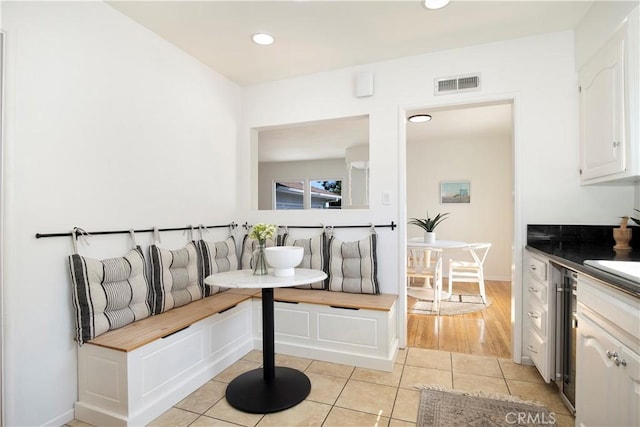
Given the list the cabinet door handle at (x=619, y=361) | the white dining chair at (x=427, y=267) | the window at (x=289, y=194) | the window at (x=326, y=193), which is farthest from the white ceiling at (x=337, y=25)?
the window at (x=289, y=194)

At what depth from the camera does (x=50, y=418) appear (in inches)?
71.7

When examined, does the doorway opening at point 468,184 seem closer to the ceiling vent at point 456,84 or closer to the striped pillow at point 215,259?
the ceiling vent at point 456,84

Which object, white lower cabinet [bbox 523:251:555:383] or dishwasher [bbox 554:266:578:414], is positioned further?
white lower cabinet [bbox 523:251:555:383]

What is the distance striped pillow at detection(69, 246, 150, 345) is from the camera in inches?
74.5

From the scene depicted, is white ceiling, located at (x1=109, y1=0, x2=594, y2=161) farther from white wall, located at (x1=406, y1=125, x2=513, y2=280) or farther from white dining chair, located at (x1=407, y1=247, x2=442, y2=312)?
white wall, located at (x1=406, y1=125, x2=513, y2=280)

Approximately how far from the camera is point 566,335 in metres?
1.92

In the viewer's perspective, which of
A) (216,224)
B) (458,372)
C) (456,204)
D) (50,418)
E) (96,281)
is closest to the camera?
(50,418)

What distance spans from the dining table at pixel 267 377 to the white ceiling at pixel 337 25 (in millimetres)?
1731

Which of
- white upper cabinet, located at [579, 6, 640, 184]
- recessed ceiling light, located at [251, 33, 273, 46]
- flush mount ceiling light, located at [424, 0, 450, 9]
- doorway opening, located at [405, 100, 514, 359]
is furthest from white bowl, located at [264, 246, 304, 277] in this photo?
doorway opening, located at [405, 100, 514, 359]

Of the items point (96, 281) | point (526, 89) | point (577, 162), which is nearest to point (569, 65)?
point (526, 89)

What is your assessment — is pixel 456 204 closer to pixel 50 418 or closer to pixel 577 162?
pixel 577 162

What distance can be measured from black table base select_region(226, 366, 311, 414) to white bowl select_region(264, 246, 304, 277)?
713 mm

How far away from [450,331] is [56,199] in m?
3.29

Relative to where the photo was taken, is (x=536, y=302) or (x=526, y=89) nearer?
(x=536, y=302)
